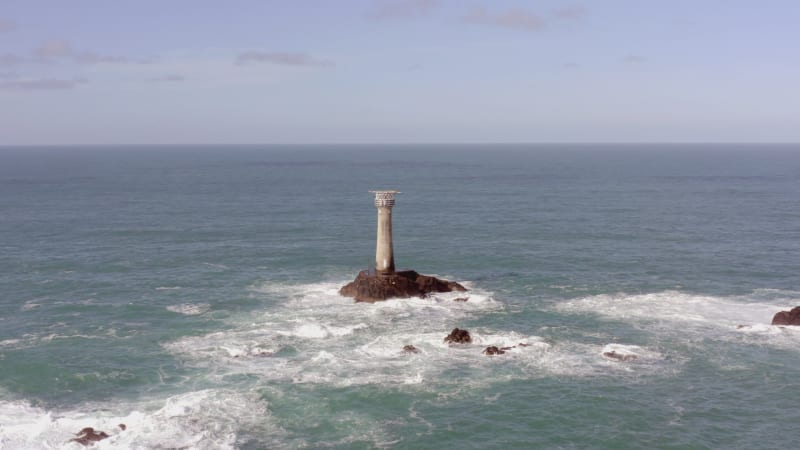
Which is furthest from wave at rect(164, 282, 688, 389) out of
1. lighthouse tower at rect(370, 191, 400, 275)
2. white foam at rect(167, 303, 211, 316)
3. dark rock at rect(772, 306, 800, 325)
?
dark rock at rect(772, 306, 800, 325)

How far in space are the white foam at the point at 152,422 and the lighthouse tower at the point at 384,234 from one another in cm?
2718

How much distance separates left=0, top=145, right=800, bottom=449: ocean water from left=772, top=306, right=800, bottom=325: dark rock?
48.6 inches

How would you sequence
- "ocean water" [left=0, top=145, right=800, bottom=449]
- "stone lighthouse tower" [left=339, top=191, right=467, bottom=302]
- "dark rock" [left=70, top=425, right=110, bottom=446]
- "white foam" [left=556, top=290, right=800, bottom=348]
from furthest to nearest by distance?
"stone lighthouse tower" [left=339, top=191, right=467, bottom=302] → "white foam" [left=556, top=290, right=800, bottom=348] → "ocean water" [left=0, top=145, right=800, bottom=449] → "dark rock" [left=70, top=425, right=110, bottom=446]

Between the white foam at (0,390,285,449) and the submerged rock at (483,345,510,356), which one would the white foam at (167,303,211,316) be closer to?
the white foam at (0,390,285,449)

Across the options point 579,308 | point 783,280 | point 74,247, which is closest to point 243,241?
point 74,247

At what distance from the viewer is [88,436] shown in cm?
3856

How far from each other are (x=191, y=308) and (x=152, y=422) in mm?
25016

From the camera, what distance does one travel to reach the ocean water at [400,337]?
41.1m

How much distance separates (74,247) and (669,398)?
253 feet

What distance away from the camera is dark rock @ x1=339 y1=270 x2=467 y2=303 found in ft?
220

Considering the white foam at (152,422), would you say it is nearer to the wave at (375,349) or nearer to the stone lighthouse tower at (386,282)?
the wave at (375,349)

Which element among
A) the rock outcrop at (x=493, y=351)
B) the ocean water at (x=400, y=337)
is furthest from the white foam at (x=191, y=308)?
the rock outcrop at (x=493, y=351)

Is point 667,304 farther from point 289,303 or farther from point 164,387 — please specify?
point 164,387

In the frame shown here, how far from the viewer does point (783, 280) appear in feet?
244
